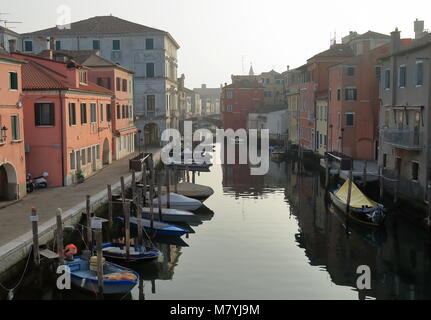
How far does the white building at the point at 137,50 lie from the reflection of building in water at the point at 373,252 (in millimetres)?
35036

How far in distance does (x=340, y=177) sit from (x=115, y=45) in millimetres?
36300

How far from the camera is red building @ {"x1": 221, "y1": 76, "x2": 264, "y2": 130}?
89125 millimetres

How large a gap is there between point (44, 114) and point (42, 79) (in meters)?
2.34

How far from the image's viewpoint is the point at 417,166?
2927 centimetres

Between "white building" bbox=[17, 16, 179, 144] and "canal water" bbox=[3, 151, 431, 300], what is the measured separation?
102 ft

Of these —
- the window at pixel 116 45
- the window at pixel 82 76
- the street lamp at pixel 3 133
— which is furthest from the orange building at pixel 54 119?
the window at pixel 116 45

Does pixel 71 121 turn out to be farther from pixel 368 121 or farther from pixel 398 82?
pixel 368 121

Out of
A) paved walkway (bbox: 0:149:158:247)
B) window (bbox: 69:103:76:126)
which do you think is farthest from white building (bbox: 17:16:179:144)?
window (bbox: 69:103:76:126)

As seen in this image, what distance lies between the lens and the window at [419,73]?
2877cm

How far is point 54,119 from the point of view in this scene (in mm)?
30594

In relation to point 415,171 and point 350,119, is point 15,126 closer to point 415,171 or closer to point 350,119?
point 415,171

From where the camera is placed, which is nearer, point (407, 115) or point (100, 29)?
point (407, 115)

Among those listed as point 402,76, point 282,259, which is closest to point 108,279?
point 282,259
